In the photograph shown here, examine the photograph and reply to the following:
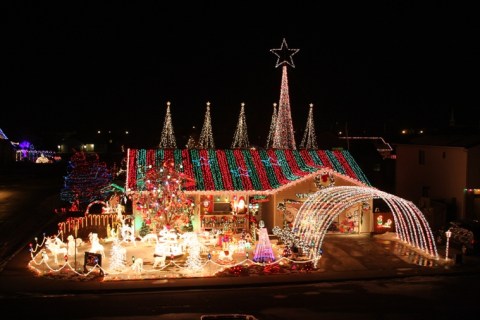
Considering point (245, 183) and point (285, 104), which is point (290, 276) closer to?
point (245, 183)

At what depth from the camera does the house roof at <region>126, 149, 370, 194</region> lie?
81.8 ft

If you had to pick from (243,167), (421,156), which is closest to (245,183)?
(243,167)

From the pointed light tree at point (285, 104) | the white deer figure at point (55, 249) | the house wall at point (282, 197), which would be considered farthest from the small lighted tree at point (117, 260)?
the pointed light tree at point (285, 104)

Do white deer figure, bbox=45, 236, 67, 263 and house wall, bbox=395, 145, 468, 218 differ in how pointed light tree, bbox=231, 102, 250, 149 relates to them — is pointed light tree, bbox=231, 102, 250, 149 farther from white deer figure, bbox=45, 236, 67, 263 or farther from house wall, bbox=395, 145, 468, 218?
white deer figure, bbox=45, 236, 67, 263

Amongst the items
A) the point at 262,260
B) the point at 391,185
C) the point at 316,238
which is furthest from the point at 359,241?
the point at 391,185

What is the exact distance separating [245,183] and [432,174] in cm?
1288

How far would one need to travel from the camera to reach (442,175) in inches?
1179

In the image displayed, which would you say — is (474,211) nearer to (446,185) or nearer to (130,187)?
(446,185)

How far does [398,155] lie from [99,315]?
26.0 meters

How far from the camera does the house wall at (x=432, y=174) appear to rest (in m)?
28.2

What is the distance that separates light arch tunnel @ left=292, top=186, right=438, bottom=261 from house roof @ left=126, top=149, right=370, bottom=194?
9.03 ft

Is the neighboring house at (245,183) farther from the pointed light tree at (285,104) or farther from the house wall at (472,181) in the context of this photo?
the house wall at (472,181)

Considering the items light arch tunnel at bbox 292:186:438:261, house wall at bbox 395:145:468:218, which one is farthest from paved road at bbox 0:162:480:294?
house wall at bbox 395:145:468:218

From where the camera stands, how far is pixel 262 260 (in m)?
19.5
